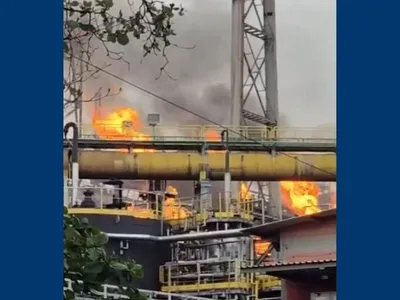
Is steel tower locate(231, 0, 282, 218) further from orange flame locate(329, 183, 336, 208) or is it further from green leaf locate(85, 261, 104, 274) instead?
green leaf locate(85, 261, 104, 274)

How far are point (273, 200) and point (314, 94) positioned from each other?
262mm

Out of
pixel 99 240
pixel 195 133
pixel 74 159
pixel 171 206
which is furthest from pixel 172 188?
pixel 99 240

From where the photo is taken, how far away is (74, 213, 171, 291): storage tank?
1.68 m

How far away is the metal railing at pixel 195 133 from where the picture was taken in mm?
1758

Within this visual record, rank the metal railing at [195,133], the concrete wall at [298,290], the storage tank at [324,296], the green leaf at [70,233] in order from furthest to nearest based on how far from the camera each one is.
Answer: the metal railing at [195,133] < the concrete wall at [298,290] < the storage tank at [324,296] < the green leaf at [70,233]

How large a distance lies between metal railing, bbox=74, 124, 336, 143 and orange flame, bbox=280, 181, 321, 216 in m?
0.10

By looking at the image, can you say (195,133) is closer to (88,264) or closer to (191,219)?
(191,219)

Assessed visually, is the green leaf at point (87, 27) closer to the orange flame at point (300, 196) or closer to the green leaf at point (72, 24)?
the green leaf at point (72, 24)

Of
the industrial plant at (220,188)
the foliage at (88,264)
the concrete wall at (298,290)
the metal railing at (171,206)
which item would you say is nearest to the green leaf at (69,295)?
the foliage at (88,264)

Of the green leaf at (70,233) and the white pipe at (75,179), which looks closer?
the green leaf at (70,233)

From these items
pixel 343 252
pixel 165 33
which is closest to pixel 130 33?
pixel 165 33

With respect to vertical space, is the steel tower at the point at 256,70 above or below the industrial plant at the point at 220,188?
above

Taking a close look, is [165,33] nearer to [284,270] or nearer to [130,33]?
[130,33]

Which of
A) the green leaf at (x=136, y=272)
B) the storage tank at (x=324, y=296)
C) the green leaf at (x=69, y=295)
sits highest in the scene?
the green leaf at (x=136, y=272)
